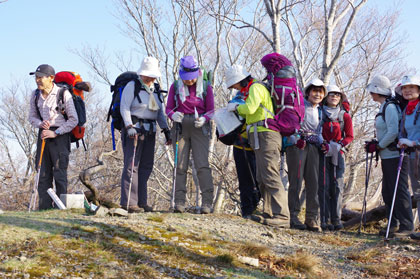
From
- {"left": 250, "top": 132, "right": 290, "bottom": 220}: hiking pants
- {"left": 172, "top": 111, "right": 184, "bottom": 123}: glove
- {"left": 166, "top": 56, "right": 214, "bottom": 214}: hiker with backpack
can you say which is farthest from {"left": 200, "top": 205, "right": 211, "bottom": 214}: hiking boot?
{"left": 172, "top": 111, "right": 184, "bottom": 123}: glove

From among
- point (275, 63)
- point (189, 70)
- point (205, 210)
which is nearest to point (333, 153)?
point (275, 63)

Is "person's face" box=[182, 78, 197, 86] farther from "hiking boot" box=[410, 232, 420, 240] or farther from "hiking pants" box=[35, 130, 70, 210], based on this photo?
"hiking boot" box=[410, 232, 420, 240]

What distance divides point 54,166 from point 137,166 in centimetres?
140

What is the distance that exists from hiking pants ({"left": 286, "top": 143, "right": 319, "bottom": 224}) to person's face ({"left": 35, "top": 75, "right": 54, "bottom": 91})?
384 centimetres

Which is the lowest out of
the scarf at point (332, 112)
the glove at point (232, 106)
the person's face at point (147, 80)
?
the glove at point (232, 106)

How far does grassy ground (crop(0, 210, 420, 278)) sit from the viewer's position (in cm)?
363

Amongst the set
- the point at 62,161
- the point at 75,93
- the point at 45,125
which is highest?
the point at 75,93

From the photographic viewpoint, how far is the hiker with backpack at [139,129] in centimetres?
670

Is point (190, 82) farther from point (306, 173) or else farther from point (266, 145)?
point (306, 173)

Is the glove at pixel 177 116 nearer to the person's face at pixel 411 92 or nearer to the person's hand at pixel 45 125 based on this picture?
the person's hand at pixel 45 125

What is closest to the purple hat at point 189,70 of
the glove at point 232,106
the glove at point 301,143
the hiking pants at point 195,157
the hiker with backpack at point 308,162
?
the hiking pants at point 195,157

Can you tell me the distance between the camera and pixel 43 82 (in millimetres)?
7168

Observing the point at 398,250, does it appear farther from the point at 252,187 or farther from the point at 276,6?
the point at 276,6

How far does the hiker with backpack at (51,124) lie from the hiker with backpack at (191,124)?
172cm
